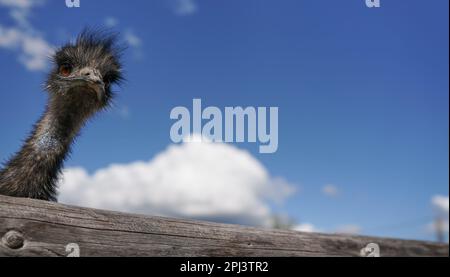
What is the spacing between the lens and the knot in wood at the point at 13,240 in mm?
2100

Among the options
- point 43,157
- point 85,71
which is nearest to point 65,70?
point 85,71

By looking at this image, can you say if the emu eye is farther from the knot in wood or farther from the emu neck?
the knot in wood

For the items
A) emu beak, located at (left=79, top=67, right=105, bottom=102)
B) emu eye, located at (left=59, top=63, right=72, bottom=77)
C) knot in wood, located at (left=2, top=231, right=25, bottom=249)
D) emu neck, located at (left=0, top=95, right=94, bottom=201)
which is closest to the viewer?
knot in wood, located at (left=2, top=231, right=25, bottom=249)

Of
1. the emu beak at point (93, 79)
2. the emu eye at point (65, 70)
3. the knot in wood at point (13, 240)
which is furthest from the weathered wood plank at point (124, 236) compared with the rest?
the emu eye at point (65, 70)

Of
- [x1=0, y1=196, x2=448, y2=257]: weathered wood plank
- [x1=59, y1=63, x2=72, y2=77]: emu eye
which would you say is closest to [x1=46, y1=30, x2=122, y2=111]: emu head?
[x1=59, y1=63, x2=72, y2=77]: emu eye

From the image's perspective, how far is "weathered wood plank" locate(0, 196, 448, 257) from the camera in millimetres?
2139

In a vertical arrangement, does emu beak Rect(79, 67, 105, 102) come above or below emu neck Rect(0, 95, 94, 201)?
above

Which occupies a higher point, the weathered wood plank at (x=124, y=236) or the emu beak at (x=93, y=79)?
the emu beak at (x=93, y=79)

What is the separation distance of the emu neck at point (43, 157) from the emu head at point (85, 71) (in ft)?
0.40

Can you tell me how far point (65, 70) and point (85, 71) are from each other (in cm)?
24

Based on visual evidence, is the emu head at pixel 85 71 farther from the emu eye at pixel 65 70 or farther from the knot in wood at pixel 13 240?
the knot in wood at pixel 13 240

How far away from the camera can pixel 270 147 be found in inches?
117

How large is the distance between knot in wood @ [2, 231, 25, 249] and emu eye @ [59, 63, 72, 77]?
1879 millimetres
